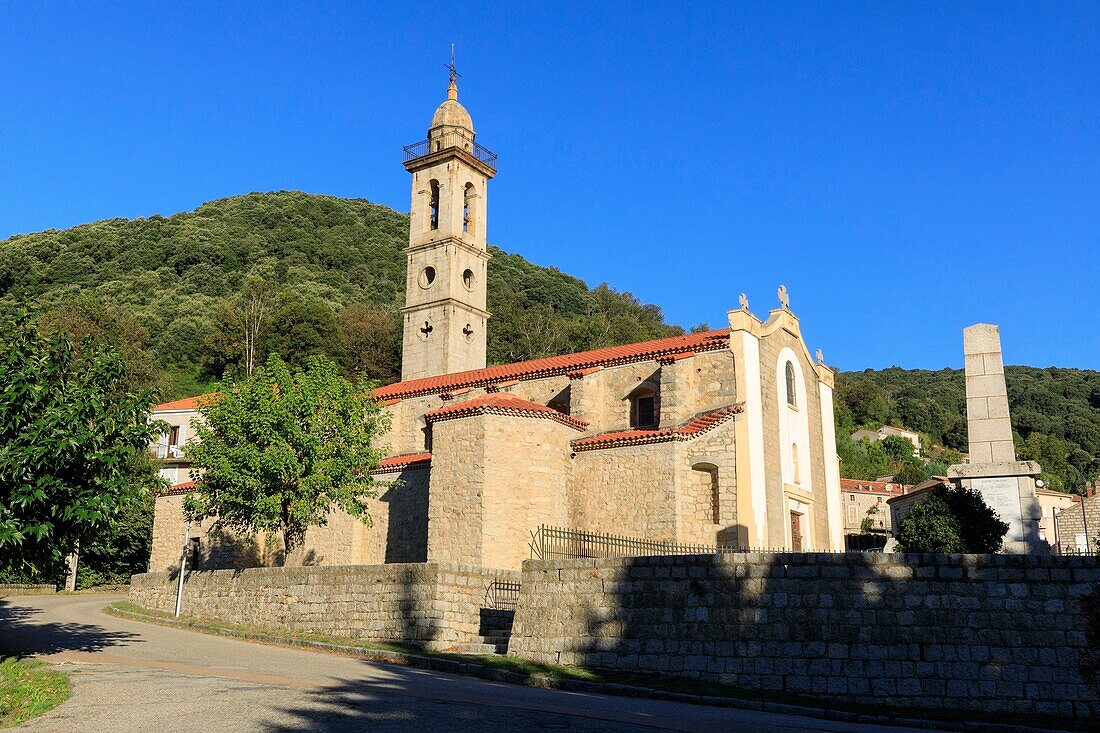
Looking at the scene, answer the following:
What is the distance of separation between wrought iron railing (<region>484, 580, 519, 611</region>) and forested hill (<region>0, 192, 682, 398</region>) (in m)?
45.8

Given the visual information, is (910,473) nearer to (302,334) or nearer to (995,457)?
(302,334)

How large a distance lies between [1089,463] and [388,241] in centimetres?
7629

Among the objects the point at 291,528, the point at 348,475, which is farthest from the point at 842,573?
the point at 291,528

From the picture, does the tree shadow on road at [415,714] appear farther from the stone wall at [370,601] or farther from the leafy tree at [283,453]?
the leafy tree at [283,453]

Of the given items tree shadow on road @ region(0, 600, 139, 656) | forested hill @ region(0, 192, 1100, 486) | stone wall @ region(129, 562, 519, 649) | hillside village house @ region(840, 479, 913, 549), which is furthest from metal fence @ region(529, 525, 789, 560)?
hillside village house @ region(840, 479, 913, 549)

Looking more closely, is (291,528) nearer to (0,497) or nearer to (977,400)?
(0,497)

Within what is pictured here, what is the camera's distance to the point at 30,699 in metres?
11.4

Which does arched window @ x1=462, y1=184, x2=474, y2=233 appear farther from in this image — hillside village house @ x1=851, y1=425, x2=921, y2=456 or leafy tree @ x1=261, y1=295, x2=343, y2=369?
hillside village house @ x1=851, y1=425, x2=921, y2=456

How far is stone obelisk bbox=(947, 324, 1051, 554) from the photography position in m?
17.0

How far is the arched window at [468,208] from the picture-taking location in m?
44.7

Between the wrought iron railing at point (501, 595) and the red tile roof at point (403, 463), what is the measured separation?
35.2 feet

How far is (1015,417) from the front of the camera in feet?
324

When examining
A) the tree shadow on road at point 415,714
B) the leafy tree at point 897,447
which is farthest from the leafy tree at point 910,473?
the tree shadow on road at point 415,714

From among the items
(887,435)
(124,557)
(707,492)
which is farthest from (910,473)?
(124,557)
